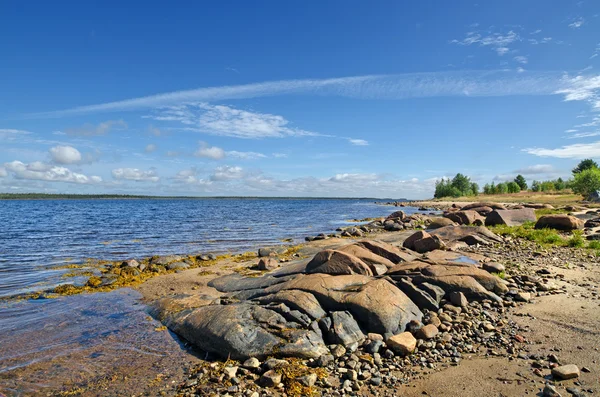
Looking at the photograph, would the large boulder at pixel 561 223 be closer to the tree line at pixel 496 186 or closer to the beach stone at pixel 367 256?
the beach stone at pixel 367 256

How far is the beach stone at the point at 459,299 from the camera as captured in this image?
952cm

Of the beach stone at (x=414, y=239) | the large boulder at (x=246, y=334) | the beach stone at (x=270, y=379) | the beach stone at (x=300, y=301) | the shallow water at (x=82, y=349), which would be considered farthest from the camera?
the beach stone at (x=414, y=239)

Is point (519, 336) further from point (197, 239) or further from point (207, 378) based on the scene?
point (197, 239)

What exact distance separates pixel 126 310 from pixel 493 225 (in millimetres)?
27846

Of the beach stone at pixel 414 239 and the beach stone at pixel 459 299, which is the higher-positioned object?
the beach stone at pixel 414 239

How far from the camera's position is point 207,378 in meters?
6.75

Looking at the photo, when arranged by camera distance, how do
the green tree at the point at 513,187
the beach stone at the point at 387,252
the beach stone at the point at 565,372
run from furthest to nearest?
the green tree at the point at 513,187, the beach stone at the point at 387,252, the beach stone at the point at 565,372

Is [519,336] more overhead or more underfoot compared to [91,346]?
more overhead

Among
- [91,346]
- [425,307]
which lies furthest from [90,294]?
[425,307]

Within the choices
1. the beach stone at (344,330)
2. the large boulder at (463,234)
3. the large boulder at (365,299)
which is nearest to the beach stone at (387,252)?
the large boulder at (365,299)

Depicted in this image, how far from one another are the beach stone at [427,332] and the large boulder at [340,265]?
316 cm

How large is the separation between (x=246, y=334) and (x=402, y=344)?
11.4 feet

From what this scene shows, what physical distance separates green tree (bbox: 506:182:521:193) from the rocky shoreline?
470ft

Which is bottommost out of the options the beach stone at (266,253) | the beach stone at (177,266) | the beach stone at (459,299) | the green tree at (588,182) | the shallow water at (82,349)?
the beach stone at (177,266)
